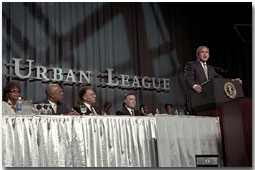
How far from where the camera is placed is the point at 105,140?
2.43 metres

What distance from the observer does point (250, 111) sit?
264 cm

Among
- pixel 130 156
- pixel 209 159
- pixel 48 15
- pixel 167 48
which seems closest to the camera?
pixel 130 156

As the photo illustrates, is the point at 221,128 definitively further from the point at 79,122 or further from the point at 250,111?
the point at 79,122

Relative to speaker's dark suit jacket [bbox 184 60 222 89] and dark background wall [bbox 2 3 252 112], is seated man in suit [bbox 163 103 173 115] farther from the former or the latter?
speaker's dark suit jacket [bbox 184 60 222 89]

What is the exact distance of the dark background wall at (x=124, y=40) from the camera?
4.99 m

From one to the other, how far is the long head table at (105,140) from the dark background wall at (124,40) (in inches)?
88.4

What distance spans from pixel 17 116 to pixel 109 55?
3576 millimetres

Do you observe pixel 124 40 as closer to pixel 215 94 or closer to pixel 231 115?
pixel 215 94

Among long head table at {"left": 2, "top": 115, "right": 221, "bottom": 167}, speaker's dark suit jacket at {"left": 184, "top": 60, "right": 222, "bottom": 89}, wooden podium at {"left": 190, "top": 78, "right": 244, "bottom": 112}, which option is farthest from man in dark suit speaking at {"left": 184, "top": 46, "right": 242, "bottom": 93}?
long head table at {"left": 2, "top": 115, "right": 221, "bottom": 167}

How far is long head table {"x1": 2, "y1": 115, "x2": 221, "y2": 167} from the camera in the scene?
88.4 inches

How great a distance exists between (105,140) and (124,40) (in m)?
3.68

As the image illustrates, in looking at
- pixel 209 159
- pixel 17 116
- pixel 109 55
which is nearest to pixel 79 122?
pixel 17 116

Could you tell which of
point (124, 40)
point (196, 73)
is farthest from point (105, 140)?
point (124, 40)

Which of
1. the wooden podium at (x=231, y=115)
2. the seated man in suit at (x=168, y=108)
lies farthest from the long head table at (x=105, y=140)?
the seated man in suit at (x=168, y=108)
